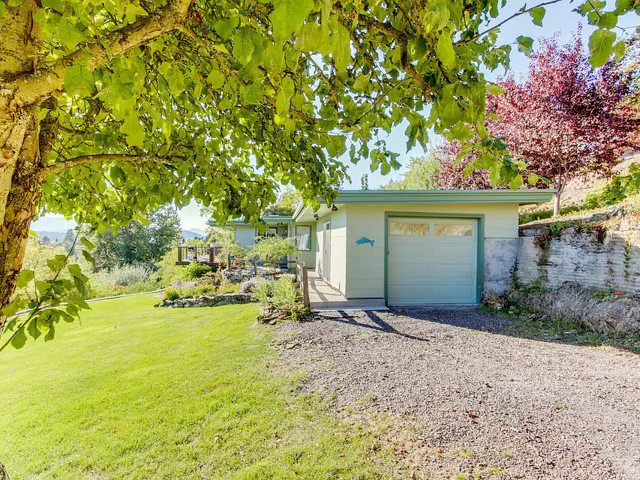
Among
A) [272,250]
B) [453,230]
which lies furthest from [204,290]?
[453,230]

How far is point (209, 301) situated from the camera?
31.8ft

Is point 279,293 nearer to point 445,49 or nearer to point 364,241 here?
point 364,241

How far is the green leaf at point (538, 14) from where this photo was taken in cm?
127

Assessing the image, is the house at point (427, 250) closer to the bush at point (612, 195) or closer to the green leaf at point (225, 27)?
the bush at point (612, 195)

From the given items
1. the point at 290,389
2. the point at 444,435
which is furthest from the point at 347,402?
the point at 444,435

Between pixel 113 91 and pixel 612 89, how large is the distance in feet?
39.0

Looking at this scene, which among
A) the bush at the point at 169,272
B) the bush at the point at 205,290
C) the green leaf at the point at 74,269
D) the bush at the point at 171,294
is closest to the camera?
the green leaf at the point at 74,269

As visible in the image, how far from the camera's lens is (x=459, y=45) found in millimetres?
1286

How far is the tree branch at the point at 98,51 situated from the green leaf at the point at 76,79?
87mm

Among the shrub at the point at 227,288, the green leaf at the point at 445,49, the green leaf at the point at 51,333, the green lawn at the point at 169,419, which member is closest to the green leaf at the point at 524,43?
the green leaf at the point at 445,49

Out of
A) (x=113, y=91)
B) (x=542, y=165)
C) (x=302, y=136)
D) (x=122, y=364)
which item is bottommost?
(x=122, y=364)

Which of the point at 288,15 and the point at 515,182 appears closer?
the point at 288,15

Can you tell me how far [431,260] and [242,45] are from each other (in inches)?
322

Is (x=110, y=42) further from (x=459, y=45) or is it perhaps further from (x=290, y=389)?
(x=290, y=389)
